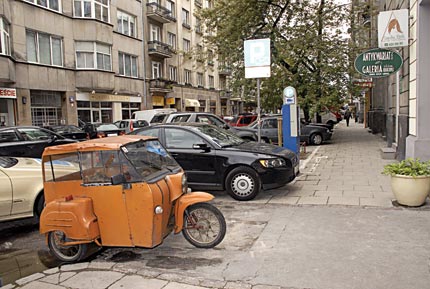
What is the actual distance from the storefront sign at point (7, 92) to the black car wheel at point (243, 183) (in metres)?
15.5

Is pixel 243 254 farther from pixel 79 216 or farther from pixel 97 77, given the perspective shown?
pixel 97 77

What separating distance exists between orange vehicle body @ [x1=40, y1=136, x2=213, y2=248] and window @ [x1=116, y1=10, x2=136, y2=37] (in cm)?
2513

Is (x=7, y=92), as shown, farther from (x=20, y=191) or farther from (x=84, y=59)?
(x=20, y=191)

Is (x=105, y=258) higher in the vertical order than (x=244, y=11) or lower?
lower

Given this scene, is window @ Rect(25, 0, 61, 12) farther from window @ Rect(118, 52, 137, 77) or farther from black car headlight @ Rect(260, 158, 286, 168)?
black car headlight @ Rect(260, 158, 286, 168)

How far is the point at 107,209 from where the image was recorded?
4.45 m

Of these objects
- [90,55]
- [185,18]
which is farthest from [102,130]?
[185,18]

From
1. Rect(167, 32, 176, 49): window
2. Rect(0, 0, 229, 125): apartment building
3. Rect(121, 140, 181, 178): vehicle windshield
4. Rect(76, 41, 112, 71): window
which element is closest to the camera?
Rect(121, 140, 181, 178): vehicle windshield

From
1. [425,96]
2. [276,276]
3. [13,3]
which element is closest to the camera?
[276,276]

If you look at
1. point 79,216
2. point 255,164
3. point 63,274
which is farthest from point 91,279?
point 255,164

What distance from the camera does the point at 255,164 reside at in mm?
7098

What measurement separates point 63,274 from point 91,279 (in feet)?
1.34

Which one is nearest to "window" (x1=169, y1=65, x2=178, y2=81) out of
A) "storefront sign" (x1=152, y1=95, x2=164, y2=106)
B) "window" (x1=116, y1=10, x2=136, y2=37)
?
"storefront sign" (x1=152, y1=95, x2=164, y2=106)

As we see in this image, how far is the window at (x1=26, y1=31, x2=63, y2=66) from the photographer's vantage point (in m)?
20.7
